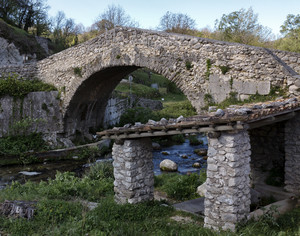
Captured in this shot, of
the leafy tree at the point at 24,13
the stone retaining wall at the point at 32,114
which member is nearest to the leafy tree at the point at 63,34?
the leafy tree at the point at 24,13

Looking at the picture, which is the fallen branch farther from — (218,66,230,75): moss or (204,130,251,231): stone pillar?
(218,66,230,75): moss

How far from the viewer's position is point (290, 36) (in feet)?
54.4

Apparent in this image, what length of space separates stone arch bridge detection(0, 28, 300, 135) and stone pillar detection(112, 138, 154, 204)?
3144mm

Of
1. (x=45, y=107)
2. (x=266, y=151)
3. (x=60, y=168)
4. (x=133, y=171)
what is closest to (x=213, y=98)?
(x=266, y=151)

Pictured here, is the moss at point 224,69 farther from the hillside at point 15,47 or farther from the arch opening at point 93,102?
the hillside at point 15,47

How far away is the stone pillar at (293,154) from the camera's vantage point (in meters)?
6.80

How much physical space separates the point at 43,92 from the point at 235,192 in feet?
35.5

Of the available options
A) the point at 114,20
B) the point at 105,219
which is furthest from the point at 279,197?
the point at 114,20

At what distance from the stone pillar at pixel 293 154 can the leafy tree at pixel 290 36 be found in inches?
369

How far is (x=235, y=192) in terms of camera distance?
458cm

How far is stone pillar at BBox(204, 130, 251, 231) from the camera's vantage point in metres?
4.57

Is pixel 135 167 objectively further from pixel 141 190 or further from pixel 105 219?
pixel 105 219

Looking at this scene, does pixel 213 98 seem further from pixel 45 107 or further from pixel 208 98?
pixel 45 107

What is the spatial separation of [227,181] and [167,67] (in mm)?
5340
